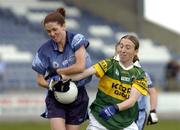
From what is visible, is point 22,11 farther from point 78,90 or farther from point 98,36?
point 78,90

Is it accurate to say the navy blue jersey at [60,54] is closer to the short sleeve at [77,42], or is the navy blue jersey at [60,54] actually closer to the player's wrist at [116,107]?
the short sleeve at [77,42]

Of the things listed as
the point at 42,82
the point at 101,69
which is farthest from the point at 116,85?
the point at 42,82

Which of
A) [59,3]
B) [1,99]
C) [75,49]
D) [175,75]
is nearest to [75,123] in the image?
[75,49]

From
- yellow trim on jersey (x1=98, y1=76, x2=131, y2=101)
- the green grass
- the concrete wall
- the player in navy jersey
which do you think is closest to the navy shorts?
the player in navy jersey

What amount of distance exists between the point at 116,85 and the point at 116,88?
1.3 inches

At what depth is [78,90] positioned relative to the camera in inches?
322

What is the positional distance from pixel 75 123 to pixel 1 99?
12.5 meters

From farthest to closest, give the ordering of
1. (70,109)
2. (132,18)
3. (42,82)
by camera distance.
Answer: (132,18) < (70,109) < (42,82)

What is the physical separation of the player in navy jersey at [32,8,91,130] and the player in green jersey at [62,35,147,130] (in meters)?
0.14

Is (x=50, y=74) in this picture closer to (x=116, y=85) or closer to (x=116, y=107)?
(x=116, y=85)

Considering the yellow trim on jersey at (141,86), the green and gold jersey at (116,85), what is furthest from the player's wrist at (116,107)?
the yellow trim on jersey at (141,86)

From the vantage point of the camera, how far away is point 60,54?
800 cm

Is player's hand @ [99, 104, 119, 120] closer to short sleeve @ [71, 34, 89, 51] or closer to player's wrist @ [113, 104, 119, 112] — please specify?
player's wrist @ [113, 104, 119, 112]

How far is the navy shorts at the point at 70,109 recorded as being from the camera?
8125mm
